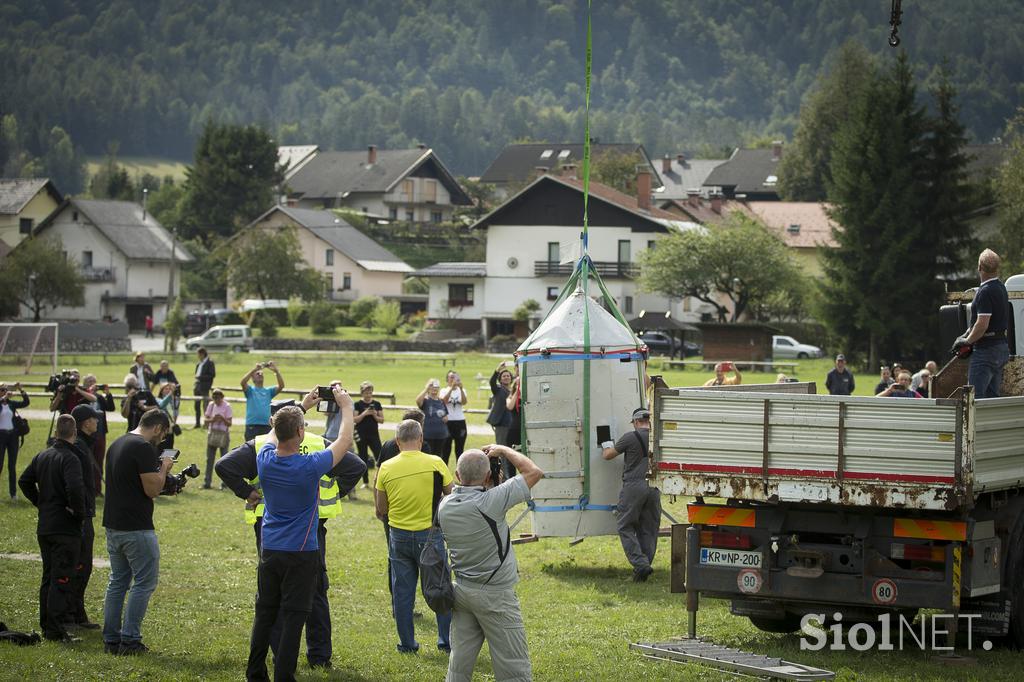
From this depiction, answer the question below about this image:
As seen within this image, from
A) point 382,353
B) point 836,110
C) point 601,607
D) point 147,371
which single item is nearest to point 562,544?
point 601,607

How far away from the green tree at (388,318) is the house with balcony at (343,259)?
16.3 m

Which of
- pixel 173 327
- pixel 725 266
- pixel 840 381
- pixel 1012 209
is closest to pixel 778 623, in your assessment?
pixel 840 381

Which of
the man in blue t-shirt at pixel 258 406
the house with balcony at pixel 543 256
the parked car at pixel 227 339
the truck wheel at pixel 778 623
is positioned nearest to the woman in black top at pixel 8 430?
the man in blue t-shirt at pixel 258 406

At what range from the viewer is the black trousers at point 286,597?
8.56 metres

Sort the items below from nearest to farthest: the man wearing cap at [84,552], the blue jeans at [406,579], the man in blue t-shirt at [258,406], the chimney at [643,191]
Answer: the blue jeans at [406,579] → the man wearing cap at [84,552] → the man in blue t-shirt at [258,406] → the chimney at [643,191]

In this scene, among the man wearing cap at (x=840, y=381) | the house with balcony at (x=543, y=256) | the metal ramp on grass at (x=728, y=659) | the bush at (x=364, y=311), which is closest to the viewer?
the metal ramp on grass at (x=728, y=659)

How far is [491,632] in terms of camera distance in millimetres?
8094

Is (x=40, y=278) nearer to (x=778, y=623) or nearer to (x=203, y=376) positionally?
(x=203, y=376)

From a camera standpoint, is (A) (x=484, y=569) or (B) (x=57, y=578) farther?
(B) (x=57, y=578)

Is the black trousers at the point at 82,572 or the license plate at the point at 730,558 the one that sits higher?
the license plate at the point at 730,558

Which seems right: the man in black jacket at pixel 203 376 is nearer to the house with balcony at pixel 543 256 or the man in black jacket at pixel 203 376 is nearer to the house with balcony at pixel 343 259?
the house with balcony at pixel 543 256

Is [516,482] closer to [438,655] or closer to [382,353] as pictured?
[438,655]

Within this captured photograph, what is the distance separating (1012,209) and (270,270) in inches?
1740

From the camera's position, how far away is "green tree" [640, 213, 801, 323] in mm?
63812
